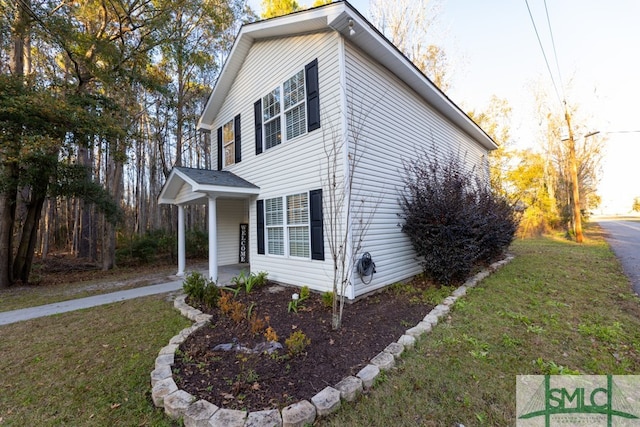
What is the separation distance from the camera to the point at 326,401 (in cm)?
219

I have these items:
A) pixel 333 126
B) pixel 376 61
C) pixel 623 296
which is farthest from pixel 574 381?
pixel 376 61

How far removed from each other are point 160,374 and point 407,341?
2.72m

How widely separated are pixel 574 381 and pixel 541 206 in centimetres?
1915

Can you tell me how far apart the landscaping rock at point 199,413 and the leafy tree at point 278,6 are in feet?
47.6

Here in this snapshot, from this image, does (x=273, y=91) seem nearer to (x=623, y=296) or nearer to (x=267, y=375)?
(x=267, y=375)

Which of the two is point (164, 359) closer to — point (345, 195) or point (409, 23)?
point (345, 195)

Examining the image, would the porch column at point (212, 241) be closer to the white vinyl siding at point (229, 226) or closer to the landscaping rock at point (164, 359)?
the white vinyl siding at point (229, 226)

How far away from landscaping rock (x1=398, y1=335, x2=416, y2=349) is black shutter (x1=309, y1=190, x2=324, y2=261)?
7.32 ft

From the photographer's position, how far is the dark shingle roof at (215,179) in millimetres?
6316

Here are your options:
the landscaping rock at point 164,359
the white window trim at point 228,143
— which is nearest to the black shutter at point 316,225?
the landscaping rock at point 164,359

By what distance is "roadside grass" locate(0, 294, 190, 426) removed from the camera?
2.27m

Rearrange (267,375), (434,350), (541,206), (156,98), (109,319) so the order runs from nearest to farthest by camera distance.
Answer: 1. (267,375)
2. (434,350)
3. (109,319)
4. (156,98)
5. (541,206)

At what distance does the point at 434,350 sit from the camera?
10.1 ft

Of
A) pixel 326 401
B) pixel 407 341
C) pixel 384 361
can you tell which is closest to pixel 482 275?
pixel 407 341
